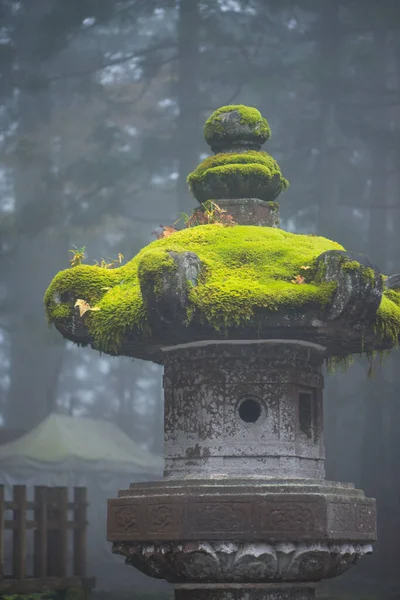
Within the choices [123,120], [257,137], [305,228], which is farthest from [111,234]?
[257,137]

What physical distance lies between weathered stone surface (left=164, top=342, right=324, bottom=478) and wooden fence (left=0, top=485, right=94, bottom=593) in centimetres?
588

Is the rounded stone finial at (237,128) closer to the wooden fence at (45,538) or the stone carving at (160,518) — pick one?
the stone carving at (160,518)

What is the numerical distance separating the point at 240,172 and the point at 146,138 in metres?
11.3

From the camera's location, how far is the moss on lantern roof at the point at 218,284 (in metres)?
6.39

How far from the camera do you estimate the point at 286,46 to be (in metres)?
18.2

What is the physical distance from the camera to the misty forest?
1789cm

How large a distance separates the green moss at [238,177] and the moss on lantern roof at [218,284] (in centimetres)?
39

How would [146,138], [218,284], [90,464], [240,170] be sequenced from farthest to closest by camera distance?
[146,138], [90,464], [240,170], [218,284]

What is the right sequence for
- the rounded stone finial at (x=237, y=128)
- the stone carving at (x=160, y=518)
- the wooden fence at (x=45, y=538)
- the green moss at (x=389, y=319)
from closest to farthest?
the stone carving at (x=160, y=518) < the green moss at (x=389, y=319) < the rounded stone finial at (x=237, y=128) < the wooden fence at (x=45, y=538)

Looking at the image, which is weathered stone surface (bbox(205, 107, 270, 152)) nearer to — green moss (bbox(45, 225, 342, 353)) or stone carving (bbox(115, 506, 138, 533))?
green moss (bbox(45, 225, 342, 353))

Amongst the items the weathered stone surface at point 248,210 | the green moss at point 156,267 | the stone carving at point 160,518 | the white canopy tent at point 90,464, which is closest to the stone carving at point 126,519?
the stone carving at point 160,518

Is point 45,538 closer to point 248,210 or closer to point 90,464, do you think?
point 90,464

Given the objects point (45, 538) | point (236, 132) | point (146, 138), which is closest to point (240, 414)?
point (236, 132)

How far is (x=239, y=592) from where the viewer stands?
255 inches
